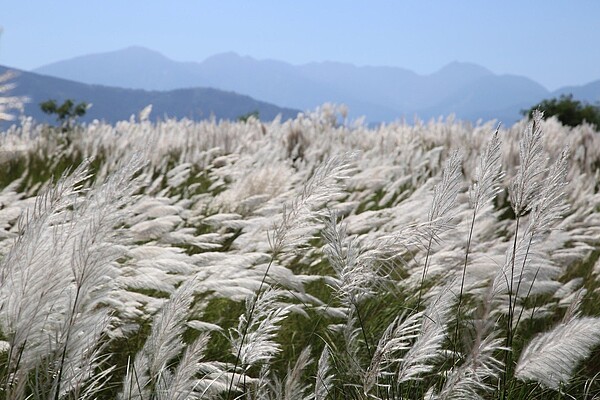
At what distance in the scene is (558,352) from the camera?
5.28 ft

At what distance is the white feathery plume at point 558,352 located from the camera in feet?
5.22

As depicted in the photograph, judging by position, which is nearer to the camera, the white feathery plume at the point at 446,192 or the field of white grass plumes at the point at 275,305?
the field of white grass plumes at the point at 275,305

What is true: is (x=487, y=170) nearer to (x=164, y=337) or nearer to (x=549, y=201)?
(x=549, y=201)

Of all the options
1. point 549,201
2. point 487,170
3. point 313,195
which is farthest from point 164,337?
point 549,201

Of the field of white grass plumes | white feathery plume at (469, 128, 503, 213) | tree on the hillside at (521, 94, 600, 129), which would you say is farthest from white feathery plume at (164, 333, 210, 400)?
tree on the hillside at (521, 94, 600, 129)

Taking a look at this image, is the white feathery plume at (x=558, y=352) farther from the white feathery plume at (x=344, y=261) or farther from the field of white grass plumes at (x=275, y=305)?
the white feathery plume at (x=344, y=261)

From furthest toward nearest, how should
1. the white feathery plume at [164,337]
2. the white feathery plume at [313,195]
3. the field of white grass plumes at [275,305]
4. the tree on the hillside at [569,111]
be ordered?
the tree on the hillside at [569,111], the white feathery plume at [313,195], the white feathery plume at [164,337], the field of white grass plumes at [275,305]

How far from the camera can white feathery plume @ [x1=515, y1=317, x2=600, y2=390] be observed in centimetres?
159

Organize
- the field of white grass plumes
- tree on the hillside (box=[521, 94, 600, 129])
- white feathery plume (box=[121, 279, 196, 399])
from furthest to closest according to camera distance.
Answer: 1. tree on the hillside (box=[521, 94, 600, 129])
2. white feathery plume (box=[121, 279, 196, 399])
3. the field of white grass plumes

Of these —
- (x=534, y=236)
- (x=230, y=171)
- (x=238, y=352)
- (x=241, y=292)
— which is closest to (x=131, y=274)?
(x=241, y=292)

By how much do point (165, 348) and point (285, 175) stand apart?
2.58 m

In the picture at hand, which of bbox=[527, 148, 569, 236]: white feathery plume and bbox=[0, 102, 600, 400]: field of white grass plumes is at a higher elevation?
Answer: bbox=[527, 148, 569, 236]: white feathery plume

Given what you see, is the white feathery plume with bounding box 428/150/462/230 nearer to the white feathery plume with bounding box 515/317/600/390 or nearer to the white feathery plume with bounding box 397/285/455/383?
the white feathery plume with bounding box 397/285/455/383

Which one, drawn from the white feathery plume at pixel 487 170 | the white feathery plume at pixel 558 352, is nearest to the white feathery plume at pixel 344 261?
the white feathery plume at pixel 487 170
